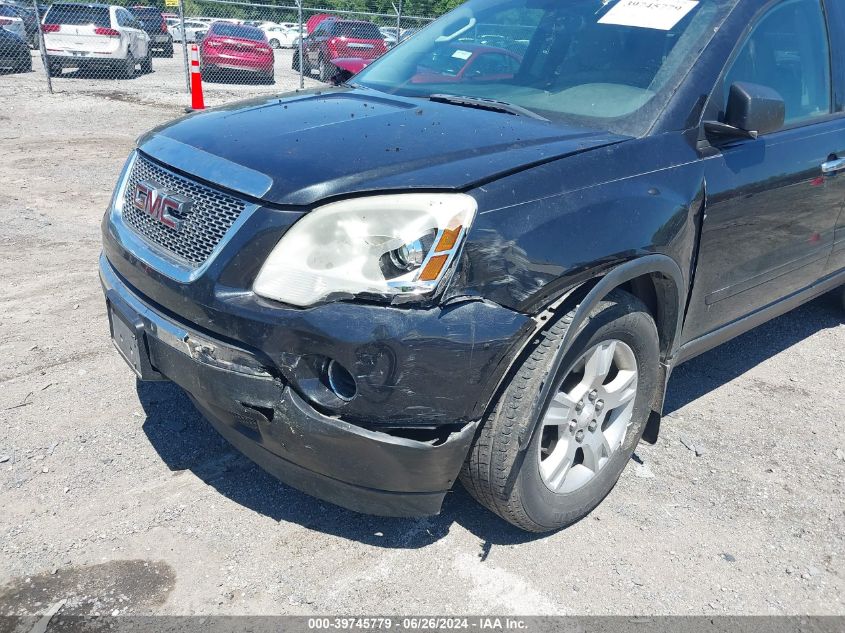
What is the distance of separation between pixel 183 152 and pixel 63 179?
5791 mm

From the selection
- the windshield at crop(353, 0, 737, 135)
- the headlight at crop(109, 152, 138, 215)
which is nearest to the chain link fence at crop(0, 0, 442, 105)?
the windshield at crop(353, 0, 737, 135)

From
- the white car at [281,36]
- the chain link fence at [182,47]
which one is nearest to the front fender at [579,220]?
the chain link fence at [182,47]

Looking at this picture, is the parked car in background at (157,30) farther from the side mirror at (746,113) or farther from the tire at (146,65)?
the side mirror at (746,113)

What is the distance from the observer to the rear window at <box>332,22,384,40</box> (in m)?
18.0

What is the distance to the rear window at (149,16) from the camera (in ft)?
79.7

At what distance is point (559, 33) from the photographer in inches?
135

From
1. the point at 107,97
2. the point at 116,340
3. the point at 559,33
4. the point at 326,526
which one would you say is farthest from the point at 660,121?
the point at 107,97

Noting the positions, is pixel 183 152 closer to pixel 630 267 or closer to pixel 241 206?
pixel 241 206

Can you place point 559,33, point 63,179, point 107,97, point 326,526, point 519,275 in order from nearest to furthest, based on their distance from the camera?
1. point 519,275
2. point 326,526
3. point 559,33
4. point 63,179
5. point 107,97

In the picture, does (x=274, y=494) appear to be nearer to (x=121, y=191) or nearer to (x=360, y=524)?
(x=360, y=524)

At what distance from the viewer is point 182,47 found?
1736 centimetres

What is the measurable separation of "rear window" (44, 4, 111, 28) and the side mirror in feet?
51.5

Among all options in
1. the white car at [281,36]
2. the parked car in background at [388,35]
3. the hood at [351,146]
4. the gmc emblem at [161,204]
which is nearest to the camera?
the hood at [351,146]

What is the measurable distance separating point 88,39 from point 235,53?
10.1 ft
